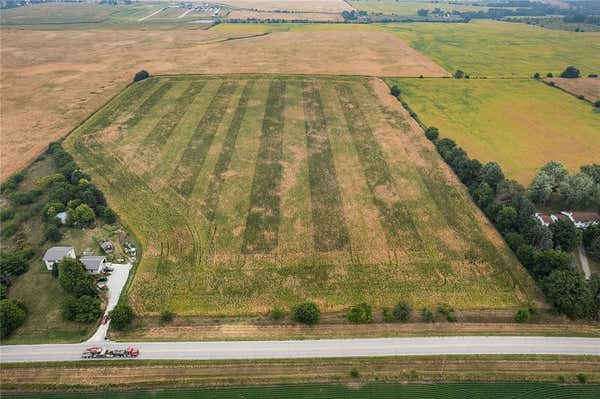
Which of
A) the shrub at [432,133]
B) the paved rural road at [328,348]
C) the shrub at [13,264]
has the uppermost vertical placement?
the shrub at [432,133]

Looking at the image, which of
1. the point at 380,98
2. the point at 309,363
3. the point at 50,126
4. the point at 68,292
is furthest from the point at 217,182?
the point at 380,98

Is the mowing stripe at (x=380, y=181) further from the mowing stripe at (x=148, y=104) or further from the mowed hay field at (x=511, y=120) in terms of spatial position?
the mowing stripe at (x=148, y=104)

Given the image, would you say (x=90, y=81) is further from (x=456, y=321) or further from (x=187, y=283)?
(x=456, y=321)

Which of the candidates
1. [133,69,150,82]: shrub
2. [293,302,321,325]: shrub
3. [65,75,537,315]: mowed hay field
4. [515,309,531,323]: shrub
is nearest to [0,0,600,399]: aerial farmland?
[293,302,321,325]: shrub

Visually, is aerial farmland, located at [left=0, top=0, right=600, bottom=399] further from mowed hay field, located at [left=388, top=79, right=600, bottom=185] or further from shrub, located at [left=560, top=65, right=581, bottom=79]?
shrub, located at [left=560, top=65, right=581, bottom=79]

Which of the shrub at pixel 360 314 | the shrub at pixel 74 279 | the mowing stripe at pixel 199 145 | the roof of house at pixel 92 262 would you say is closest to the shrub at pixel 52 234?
the roof of house at pixel 92 262
